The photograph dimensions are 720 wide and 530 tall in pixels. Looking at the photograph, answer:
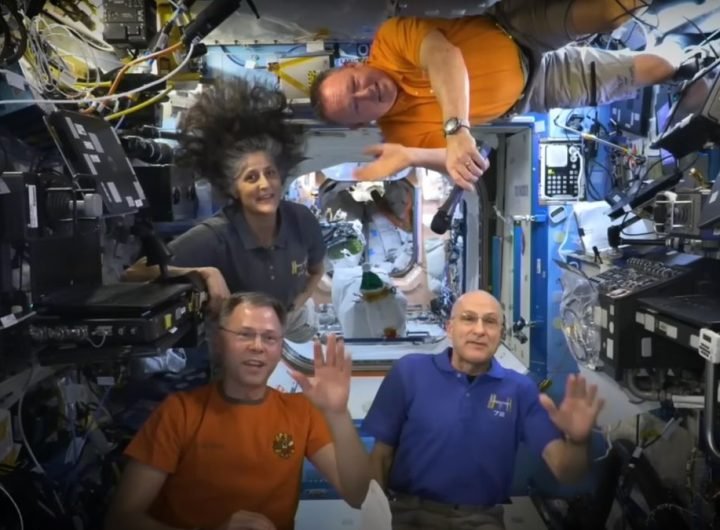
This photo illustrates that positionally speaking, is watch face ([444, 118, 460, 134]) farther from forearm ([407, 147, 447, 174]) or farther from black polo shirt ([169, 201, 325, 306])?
black polo shirt ([169, 201, 325, 306])

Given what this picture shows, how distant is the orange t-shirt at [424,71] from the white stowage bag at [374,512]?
1.03 m

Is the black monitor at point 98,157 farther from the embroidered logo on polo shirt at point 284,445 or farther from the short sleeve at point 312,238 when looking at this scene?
the embroidered logo on polo shirt at point 284,445

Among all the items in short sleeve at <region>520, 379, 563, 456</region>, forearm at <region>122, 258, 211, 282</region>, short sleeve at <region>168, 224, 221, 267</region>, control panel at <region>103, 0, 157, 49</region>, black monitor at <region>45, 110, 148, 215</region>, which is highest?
control panel at <region>103, 0, 157, 49</region>

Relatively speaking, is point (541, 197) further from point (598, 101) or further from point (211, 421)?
point (211, 421)

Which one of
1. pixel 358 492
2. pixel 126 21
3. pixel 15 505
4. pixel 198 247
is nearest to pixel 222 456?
pixel 358 492

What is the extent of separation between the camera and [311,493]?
1.79m

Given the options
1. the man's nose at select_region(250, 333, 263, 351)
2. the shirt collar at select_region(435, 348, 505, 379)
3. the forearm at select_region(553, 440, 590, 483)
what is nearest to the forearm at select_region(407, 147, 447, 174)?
the shirt collar at select_region(435, 348, 505, 379)

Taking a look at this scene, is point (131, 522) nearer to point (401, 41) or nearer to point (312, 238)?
point (312, 238)

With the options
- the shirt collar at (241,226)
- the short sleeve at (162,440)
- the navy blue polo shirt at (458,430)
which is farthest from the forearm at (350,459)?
the shirt collar at (241,226)

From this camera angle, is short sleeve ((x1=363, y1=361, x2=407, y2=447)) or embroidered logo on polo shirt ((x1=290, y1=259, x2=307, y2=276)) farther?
embroidered logo on polo shirt ((x1=290, y1=259, x2=307, y2=276))

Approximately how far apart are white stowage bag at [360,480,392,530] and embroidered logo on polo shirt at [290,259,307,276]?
2.29ft

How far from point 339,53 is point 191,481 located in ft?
5.08

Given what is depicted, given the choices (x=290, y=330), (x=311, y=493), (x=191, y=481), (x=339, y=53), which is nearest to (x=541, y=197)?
(x=339, y=53)

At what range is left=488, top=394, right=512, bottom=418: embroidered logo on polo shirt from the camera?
1.77 m
